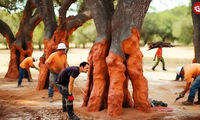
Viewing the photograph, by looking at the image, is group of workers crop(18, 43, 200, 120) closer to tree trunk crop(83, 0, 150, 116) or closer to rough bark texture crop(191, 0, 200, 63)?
tree trunk crop(83, 0, 150, 116)

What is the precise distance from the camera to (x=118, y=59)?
6332 millimetres

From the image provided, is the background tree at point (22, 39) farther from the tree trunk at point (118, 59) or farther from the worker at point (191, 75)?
the worker at point (191, 75)

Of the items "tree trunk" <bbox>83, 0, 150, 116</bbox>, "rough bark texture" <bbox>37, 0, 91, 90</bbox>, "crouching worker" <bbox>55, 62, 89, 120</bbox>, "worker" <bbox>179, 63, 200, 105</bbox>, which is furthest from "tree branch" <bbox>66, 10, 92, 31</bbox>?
"worker" <bbox>179, 63, 200, 105</bbox>

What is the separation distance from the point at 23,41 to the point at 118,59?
29.9 ft

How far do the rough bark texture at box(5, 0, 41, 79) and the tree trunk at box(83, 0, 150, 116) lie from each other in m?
7.95

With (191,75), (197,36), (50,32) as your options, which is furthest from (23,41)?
(191,75)

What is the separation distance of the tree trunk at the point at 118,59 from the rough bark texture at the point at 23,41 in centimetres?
795

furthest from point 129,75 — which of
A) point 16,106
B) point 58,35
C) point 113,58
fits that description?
point 58,35

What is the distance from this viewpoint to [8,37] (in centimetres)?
1415

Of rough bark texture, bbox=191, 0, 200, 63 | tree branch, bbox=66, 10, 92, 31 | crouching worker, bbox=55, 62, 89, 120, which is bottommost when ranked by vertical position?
crouching worker, bbox=55, 62, 89, 120

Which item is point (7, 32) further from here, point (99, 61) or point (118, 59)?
point (118, 59)

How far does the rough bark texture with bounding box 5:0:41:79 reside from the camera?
13844mm

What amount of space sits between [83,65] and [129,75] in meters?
1.35

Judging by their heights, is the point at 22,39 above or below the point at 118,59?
above
